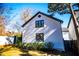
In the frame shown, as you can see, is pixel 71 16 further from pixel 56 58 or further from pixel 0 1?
pixel 0 1

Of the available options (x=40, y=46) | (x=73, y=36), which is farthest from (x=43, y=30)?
(x=73, y=36)

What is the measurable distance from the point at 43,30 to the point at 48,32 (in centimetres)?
10

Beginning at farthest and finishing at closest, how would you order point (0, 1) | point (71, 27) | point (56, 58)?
point (0, 1), point (71, 27), point (56, 58)

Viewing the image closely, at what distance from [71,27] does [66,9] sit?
0.39 m

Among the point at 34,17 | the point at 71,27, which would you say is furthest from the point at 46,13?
the point at 71,27

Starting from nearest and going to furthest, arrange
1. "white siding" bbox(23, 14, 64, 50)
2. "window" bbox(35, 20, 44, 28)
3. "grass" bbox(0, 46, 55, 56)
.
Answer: "grass" bbox(0, 46, 55, 56) < "white siding" bbox(23, 14, 64, 50) < "window" bbox(35, 20, 44, 28)

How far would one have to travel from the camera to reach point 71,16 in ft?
12.9

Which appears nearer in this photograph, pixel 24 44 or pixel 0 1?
pixel 24 44

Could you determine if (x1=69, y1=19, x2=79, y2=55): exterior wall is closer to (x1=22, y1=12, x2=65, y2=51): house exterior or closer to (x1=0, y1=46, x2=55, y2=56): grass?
(x1=22, y1=12, x2=65, y2=51): house exterior

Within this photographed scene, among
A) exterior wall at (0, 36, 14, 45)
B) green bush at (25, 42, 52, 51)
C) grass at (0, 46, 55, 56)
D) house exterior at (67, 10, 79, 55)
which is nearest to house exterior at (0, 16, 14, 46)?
exterior wall at (0, 36, 14, 45)

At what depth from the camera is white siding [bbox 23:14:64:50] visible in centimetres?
375

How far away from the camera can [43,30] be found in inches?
152

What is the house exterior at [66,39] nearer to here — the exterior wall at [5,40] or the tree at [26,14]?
the tree at [26,14]

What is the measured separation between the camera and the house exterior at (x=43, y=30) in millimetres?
3764
